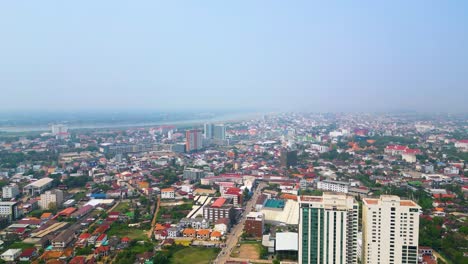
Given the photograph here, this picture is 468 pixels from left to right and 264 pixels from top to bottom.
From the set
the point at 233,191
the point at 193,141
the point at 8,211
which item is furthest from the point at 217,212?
the point at 193,141

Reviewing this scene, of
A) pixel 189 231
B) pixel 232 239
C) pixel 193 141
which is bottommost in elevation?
pixel 232 239

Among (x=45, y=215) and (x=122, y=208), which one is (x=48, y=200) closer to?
(x=45, y=215)

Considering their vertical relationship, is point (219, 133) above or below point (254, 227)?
above

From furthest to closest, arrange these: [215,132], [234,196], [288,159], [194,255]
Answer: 1. [215,132]
2. [288,159]
3. [234,196]
4. [194,255]

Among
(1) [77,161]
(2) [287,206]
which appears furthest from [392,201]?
(1) [77,161]

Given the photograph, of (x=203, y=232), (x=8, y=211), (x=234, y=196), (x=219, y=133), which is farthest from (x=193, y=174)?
(x=219, y=133)

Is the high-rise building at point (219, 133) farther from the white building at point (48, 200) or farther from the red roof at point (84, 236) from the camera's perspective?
the red roof at point (84, 236)

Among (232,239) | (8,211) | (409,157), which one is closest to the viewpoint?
(232,239)

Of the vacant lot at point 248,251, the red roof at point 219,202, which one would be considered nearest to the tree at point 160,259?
the vacant lot at point 248,251

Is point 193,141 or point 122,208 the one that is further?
point 193,141
